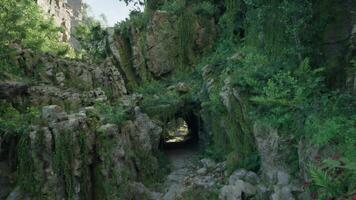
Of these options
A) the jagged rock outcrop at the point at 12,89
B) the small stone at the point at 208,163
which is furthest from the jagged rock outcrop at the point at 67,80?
the small stone at the point at 208,163

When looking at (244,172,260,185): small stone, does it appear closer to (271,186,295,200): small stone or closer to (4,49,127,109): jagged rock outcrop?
(271,186,295,200): small stone

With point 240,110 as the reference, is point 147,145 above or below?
below

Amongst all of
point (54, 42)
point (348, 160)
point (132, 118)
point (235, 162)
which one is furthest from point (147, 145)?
point (54, 42)

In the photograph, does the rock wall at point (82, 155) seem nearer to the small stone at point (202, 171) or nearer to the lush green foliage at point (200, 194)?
the small stone at point (202, 171)

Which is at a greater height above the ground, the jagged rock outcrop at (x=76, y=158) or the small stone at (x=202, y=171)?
the jagged rock outcrop at (x=76, y=158)

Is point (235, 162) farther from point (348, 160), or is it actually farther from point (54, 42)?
point (54, 42)

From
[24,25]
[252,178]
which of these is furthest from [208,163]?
[24,25]

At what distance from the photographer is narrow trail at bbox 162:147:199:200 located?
12.4 metres

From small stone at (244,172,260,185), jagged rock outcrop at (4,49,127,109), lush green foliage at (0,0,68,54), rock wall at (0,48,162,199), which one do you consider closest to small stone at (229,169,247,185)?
small stone at (244,172,260,185)

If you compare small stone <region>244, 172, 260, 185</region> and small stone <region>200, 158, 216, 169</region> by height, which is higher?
small stone <region>200, 158, 216, 169</region>

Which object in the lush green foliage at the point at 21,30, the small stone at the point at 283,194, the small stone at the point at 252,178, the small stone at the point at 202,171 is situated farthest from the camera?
the lush green foliage at the point at 21,30

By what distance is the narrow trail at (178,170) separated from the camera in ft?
40.8

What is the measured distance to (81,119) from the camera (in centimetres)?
1220

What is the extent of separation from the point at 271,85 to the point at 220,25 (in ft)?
40.4
